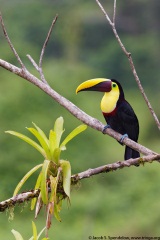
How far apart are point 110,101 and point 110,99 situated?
2cm

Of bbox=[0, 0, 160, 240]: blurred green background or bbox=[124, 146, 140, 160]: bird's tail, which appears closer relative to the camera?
bbox=[124, 146, 140, 160]: bird's tail

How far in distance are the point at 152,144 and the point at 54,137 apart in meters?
24.5

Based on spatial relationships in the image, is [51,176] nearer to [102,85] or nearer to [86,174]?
Answer: [86,174]

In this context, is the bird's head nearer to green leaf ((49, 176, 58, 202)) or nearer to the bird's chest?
the bird's chest

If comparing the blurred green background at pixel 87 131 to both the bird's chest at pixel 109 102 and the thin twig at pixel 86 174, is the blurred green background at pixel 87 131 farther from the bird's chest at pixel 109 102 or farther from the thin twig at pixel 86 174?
the thin twig at pixel 86 174

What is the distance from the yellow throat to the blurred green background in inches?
174

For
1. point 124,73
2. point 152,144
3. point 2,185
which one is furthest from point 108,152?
point 124,73

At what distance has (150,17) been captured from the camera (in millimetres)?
41938

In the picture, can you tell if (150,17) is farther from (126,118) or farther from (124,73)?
(126,118)

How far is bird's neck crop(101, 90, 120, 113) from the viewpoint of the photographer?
536cm

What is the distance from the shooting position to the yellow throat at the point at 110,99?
5355 mm

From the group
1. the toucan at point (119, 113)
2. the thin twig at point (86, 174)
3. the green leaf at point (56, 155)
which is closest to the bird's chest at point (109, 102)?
the toucan at point (119, 113)

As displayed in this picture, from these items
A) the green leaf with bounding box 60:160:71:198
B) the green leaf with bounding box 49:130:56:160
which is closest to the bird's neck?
the green leaf with bounding box 49:130:56:160

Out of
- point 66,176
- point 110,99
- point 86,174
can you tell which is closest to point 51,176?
point 66,176
